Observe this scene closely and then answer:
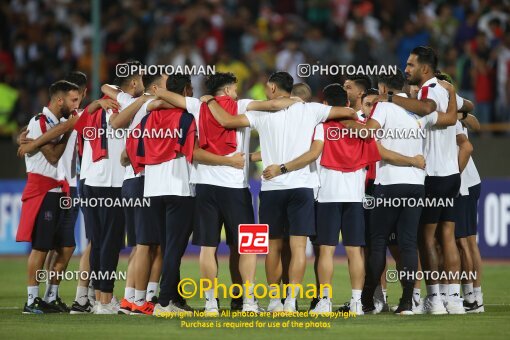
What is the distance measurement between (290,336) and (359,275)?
1.82m

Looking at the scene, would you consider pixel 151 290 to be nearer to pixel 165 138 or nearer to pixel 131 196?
pixel 131 196

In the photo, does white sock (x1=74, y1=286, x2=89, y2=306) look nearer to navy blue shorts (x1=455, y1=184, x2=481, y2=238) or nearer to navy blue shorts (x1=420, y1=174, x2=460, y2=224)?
navy blue shorts (x1=420, y1=174, x2=460, y2=224)

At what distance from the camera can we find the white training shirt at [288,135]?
478 inches

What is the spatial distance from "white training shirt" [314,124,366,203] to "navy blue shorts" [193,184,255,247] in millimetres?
894

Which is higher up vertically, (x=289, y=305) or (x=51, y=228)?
(x=51, y=228)

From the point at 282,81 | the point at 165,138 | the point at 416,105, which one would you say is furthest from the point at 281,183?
the point at 416,105

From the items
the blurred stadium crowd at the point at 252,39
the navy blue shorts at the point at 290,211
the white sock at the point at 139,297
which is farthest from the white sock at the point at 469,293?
the blurred stadium crowd at the point at 252,39

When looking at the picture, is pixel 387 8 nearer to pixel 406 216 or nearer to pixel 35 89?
pixel 35 89

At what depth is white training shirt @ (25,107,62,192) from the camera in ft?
44.0

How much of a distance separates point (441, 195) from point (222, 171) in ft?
8.38

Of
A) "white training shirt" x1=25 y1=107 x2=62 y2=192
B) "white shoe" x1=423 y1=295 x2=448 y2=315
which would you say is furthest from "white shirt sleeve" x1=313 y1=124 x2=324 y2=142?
"white training shirt" x1=25 y1=107 x2=62 y2=192

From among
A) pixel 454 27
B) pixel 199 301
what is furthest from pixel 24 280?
pixel 454 27

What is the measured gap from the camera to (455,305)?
12672 mm

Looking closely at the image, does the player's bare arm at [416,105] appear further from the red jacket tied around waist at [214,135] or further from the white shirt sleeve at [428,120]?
the red jacket tied around waist at [214,135]
